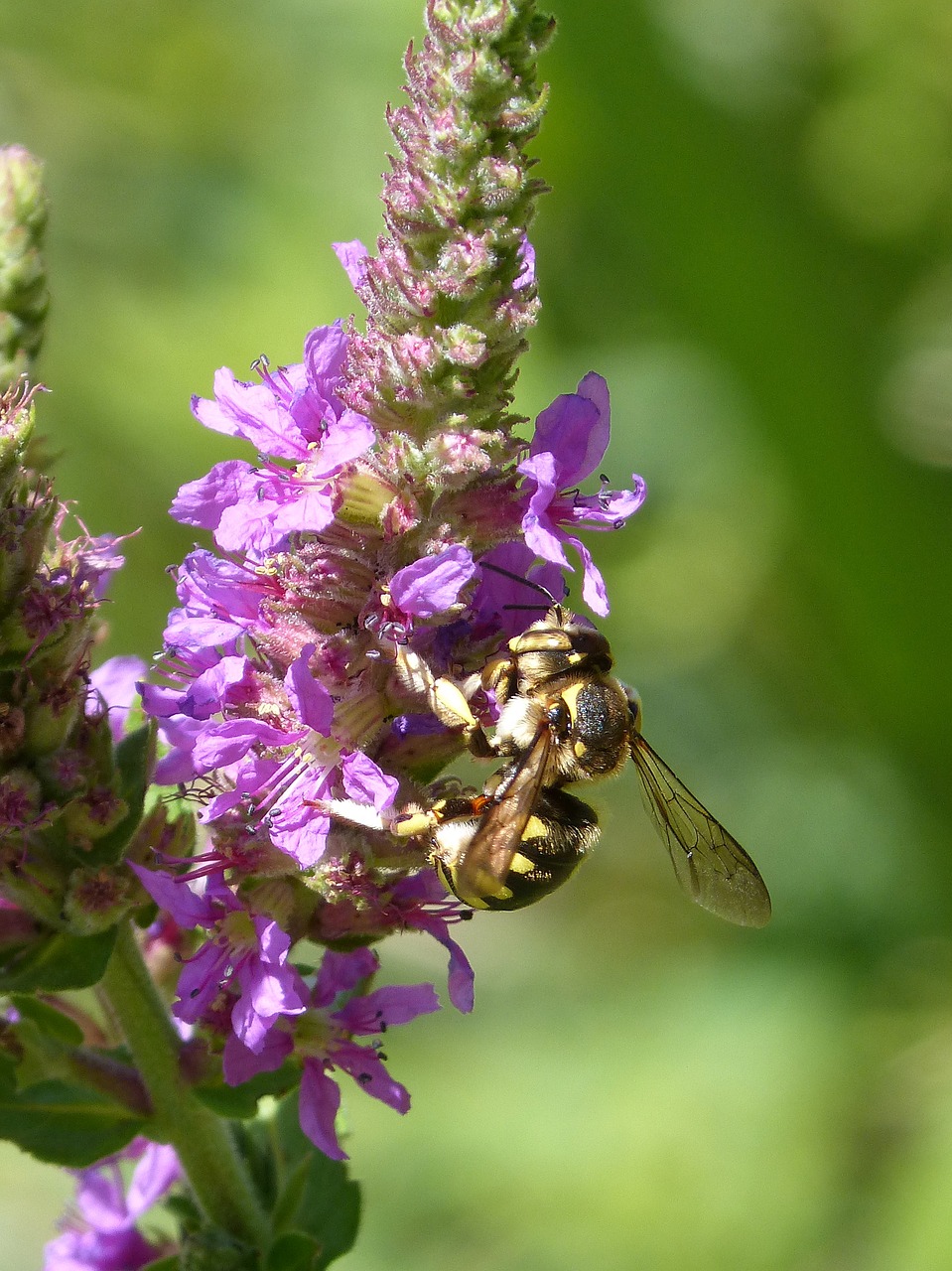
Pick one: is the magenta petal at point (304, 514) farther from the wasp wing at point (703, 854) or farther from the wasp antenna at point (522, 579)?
the wasp wing at point (703, 854)

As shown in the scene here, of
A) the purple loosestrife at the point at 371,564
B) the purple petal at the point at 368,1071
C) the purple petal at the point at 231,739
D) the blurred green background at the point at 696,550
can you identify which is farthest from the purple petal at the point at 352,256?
the blurred green background at the point at 696,550

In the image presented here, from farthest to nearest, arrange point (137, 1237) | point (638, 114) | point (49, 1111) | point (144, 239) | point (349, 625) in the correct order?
point (144, 239) → point (638, 114) → point (137, 1237) → point (49, 1111) → point (349, 625)

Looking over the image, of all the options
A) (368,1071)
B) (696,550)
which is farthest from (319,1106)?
(696,550)

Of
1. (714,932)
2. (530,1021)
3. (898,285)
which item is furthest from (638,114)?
(530,1021)

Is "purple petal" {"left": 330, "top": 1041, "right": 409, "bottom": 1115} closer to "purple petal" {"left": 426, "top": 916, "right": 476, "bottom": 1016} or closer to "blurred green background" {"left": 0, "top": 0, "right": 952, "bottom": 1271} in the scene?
"purple petal" {"left": 426, "top": 916, "right": 476, "bottom": 1016}

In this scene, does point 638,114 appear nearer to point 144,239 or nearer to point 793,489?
point 793,489

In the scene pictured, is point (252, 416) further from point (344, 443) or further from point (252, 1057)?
point (252, 1057)

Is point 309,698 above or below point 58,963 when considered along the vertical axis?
above
